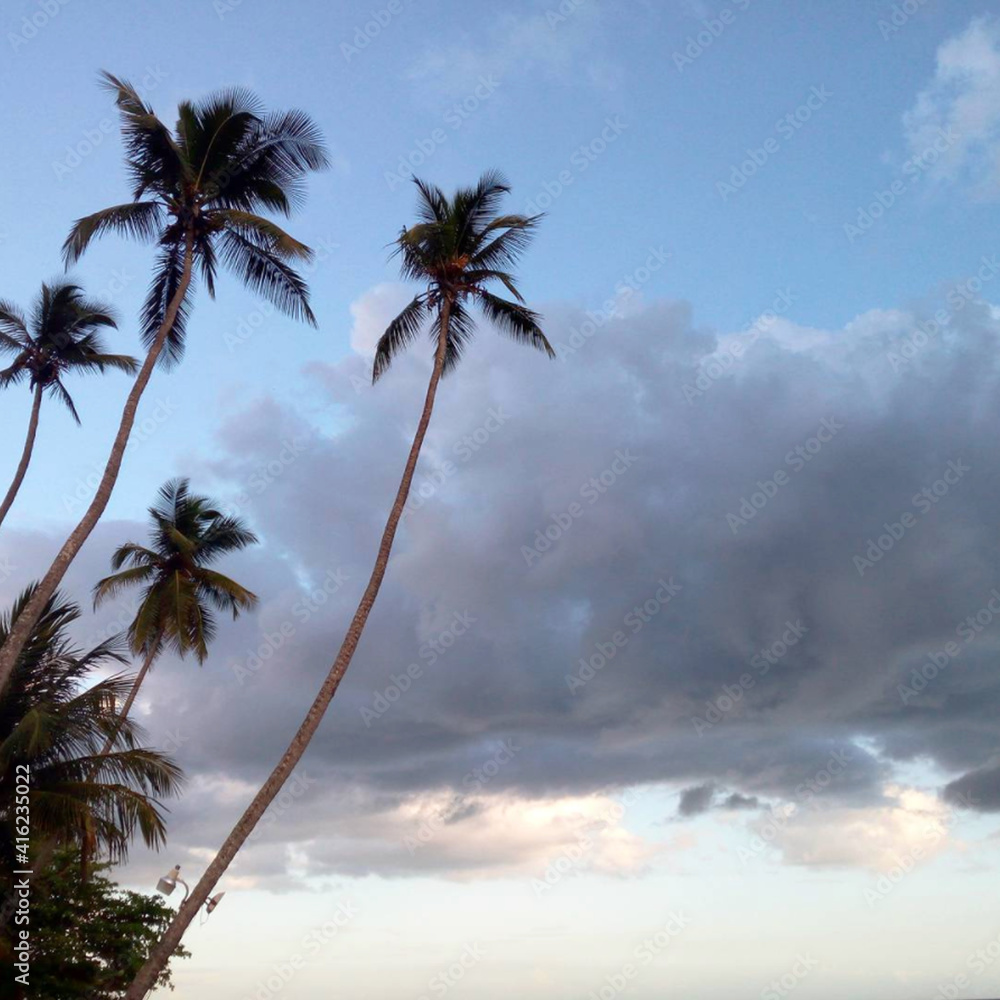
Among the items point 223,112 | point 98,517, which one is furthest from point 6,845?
point 223,112

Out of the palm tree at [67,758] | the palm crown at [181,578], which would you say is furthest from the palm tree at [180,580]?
the palm tree at [67,758]

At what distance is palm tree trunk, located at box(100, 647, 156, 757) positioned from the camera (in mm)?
18344

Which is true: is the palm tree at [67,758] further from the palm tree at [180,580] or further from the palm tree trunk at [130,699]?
the palm tree at [180,580]

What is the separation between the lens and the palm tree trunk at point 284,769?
1823 centimetres

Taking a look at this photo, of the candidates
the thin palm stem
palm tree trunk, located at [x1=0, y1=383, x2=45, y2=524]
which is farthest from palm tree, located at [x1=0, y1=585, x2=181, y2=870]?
palm tree trunk, located at [x1=0, y1=383, x2=45, y2=524]

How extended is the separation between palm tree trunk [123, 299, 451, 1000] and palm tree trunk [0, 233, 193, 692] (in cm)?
499

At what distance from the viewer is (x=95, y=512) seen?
67.0 ft

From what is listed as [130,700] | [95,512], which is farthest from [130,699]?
[95,512]

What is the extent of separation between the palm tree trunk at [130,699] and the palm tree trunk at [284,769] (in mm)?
2876

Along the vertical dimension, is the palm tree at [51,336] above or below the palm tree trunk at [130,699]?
above

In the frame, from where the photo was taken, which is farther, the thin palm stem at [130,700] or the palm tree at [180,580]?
the palm tree at [180,580]

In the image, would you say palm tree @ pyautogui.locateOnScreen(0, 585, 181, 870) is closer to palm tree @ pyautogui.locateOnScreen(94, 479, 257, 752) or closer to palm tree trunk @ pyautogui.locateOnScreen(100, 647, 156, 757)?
palm tree trunk @ pyautogui.locateOnScreen(100, 647, 156, 757)

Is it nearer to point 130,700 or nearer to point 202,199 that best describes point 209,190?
point 202,199

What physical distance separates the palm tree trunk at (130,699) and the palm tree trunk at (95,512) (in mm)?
2001
